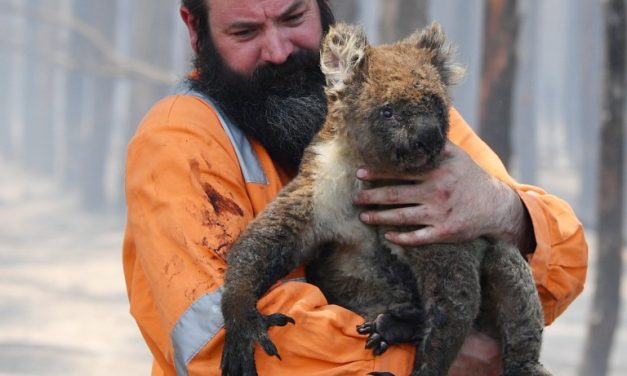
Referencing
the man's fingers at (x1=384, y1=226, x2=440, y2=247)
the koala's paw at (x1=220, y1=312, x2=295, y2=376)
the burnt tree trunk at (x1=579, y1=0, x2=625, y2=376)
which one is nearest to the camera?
the koala's paw at (x1=220, y1=312, x2=295, y2=376)

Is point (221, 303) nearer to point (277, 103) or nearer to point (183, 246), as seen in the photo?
point (183, 246)

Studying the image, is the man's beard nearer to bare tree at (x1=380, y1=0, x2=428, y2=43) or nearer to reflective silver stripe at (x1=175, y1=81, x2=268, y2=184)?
reflective silver stripe at (x1=175, y1=81, x2=268, y2=184)

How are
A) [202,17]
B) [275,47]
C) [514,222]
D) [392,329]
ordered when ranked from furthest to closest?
1. [202,17]
2. [275,47]
3. [514,222]
4. [392,329]

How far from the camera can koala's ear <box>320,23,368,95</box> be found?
337cm

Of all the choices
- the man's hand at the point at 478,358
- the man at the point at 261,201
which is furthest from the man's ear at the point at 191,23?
the man's hand at the point at 478,358

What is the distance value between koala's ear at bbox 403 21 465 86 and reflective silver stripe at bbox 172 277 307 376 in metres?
1.02

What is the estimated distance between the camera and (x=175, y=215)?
3.20m

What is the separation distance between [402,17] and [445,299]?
8704 mm

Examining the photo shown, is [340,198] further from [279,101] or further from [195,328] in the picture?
[195,328]

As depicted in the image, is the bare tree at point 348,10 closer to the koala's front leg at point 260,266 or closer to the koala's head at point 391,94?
the koala's head at point 391,94

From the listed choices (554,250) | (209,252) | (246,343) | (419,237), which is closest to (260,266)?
(209,252)

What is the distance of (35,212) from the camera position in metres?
31.6

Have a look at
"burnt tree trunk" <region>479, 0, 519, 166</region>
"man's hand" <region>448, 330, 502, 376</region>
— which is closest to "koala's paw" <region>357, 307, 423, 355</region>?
"man's hand" <region>448, 330, 502, 376</region>

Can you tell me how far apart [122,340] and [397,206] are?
41.5 ft
